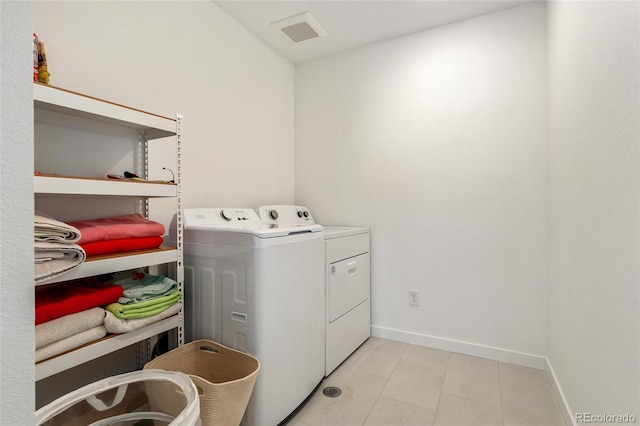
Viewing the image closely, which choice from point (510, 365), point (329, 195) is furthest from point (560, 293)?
point (329, 195)

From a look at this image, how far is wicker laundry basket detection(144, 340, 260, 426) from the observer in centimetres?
109

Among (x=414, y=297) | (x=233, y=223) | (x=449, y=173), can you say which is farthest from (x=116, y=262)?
(x=449, y=173)

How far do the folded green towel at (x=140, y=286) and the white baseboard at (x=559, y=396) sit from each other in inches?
72.8

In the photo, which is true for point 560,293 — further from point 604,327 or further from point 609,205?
point 609,205

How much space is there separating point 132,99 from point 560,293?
2.43 metres

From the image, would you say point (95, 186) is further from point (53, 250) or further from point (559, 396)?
point (559, 396)

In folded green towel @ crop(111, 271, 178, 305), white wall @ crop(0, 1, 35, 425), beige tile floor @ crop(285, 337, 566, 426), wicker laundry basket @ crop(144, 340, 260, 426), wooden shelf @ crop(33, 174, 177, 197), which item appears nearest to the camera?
white wall @ crop(0, 1, 35, 425)

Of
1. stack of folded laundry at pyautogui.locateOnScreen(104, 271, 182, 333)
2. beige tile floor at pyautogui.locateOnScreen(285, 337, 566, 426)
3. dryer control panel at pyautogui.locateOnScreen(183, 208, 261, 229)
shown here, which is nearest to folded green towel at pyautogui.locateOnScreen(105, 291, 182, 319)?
stack of folded laundry at pyautogui.locateOnScreen(104, 271, 182, 333)

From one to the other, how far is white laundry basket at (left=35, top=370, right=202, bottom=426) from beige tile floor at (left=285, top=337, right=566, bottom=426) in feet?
2.27

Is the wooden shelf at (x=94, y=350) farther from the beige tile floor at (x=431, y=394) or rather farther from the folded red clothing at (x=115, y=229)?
the beige tile floor at (x=431, y=394)

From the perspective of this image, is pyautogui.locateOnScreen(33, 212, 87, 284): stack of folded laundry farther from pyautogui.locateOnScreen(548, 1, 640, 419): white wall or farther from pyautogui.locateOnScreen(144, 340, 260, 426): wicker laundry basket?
pyautogui.locateOnScreen(548, 1, 640, 419): white wall

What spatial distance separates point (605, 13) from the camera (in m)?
1.02

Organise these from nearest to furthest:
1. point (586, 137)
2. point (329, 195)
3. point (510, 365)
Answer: point (586, 137) → point (510, 365) → point (329, 195)

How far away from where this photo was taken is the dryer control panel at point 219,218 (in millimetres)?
1614
